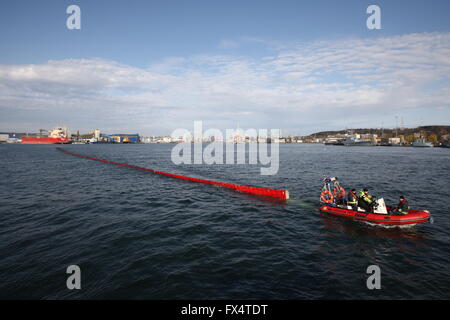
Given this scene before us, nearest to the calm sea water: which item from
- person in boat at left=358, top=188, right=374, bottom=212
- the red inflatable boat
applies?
the red inflatable boat

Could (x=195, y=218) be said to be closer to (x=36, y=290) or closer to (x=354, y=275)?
(x=36, y=290)

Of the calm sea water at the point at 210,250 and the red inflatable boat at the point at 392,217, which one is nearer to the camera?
the calm sea water at the point at 210,250

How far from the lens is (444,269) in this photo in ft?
38.3

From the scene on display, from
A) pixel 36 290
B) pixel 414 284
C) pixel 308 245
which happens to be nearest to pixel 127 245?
pixel 36 290

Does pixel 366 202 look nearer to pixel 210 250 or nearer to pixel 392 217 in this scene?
pixel 392 217

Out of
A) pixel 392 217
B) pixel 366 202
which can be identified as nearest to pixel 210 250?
pixel 366 202

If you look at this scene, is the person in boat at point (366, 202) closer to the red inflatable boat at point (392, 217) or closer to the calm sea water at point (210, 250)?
the red inflatable boat at point (392, 217)

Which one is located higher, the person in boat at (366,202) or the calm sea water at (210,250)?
the person in boat at (366,202)

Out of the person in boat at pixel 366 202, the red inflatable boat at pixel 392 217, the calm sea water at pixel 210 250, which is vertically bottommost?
the calm sea water at pixel 210 250

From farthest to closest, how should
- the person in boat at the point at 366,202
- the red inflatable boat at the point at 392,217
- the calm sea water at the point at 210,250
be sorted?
the person in boat at the point at 366,202 < the red inflatable boat at the point at 392,217 < the calm sea water at the point at 210,250

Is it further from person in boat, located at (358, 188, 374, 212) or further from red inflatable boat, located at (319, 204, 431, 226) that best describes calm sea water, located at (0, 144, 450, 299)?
person in boat, located at (358, 188, 374, 212)

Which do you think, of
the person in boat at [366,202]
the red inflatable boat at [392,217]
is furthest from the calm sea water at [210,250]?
the person in boat at [366,202]
